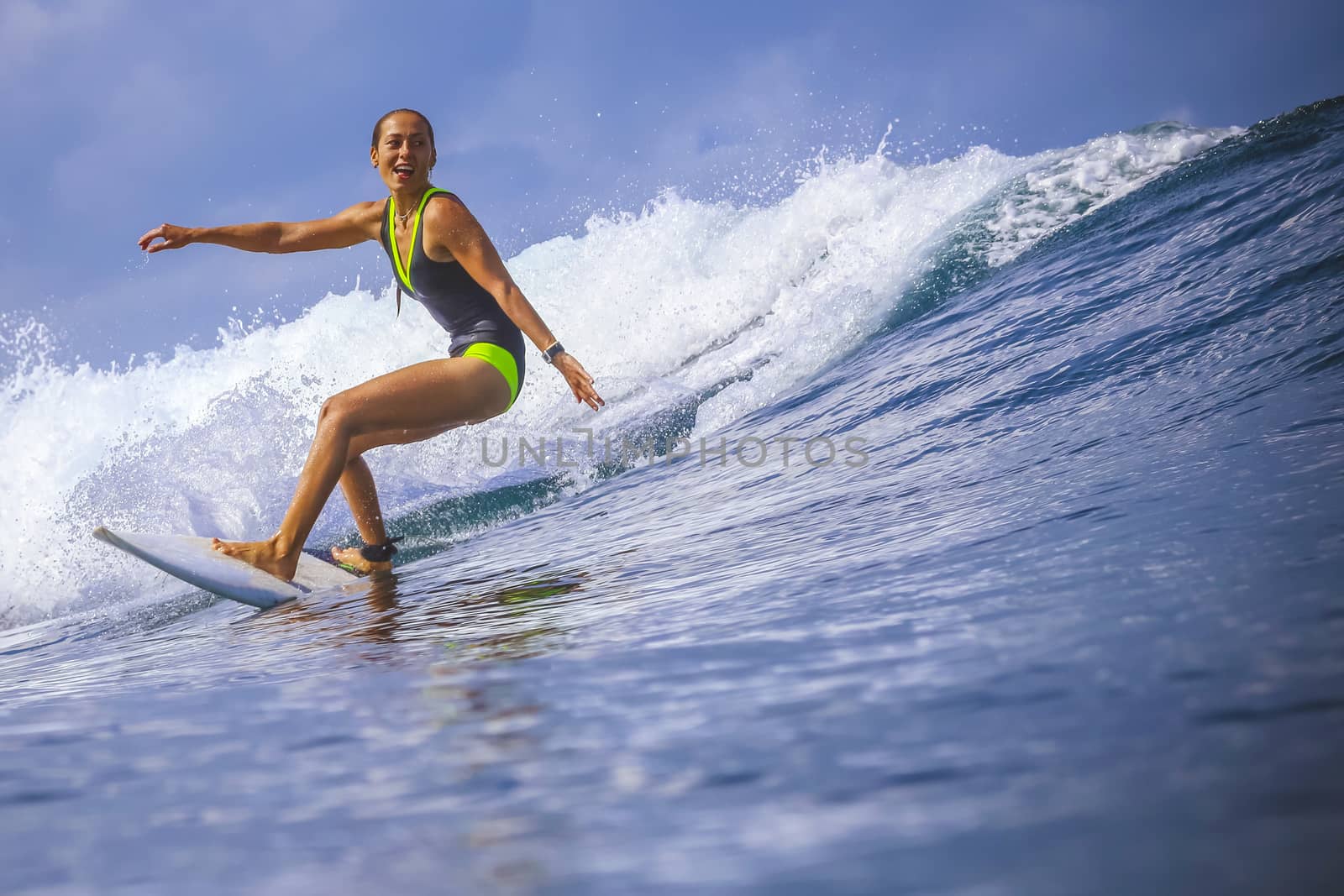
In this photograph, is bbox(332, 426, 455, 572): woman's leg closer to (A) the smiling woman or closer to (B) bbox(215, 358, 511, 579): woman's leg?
(A) the smiling woman

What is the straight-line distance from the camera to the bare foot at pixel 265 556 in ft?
11.3

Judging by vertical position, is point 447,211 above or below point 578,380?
above

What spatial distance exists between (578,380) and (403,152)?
3.66 feet

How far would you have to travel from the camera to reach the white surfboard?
10.8 ft

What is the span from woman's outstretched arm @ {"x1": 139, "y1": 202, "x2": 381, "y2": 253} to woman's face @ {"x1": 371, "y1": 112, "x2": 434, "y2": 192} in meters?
0.28

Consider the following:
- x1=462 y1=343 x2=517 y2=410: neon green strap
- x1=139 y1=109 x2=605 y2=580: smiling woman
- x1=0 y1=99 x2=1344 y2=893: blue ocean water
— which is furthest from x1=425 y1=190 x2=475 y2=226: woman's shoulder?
x1=0 y1=99 x2=1344 y2=893: blue ocean water

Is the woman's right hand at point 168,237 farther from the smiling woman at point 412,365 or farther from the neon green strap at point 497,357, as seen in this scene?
the neon green strap at point 497,357

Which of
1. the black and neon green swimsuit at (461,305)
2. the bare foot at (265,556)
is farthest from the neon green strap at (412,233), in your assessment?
the bare foot at (265,556)

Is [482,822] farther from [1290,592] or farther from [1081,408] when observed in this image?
[1081,408]

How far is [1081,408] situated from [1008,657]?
294 cm

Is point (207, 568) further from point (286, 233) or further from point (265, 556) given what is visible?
point (286, 233)

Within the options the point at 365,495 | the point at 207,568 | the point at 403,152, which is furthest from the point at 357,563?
the point at 403,152

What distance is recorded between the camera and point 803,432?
18.3ft

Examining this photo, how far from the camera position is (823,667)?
1309mm
